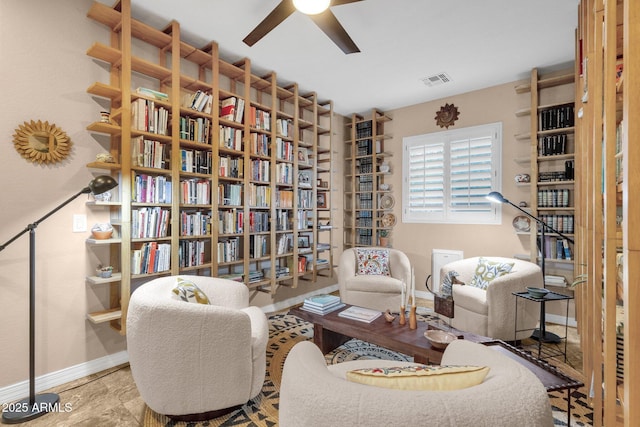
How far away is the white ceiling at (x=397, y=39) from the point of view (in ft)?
8.23

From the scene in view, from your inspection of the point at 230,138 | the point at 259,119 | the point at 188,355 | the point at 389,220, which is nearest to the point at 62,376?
the point at 188,355

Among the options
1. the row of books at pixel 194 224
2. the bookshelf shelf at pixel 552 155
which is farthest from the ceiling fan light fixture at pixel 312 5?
the bookshelf shelf at pixel 552 155

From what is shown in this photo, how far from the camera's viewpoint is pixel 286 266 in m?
4.10

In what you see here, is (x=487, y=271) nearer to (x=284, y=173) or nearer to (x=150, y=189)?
(x=284, y=173)

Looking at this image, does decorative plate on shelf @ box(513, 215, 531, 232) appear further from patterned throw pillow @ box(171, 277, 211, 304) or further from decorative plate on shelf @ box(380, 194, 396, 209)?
patterned throw pillow @ box(171, 277, 211, 304)

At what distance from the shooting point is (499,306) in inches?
107

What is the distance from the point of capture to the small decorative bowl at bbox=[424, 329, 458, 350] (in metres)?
1.88

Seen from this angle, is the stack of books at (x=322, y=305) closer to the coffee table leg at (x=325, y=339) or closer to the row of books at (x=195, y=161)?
the coffee table leg at (x=325, y=339)

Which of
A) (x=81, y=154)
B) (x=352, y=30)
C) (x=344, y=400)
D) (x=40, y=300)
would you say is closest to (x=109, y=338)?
(x=40, y=300)

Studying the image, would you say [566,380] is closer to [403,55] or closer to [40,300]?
[403,55]

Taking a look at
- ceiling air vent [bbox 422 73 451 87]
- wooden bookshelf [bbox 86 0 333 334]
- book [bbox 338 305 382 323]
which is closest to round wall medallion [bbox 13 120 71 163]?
wooden bookshelf [bbox 86 0 333 334]

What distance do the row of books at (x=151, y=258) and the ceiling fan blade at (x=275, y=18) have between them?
6.01 ft

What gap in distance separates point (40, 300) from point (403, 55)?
382cm

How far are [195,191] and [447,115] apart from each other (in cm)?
349
